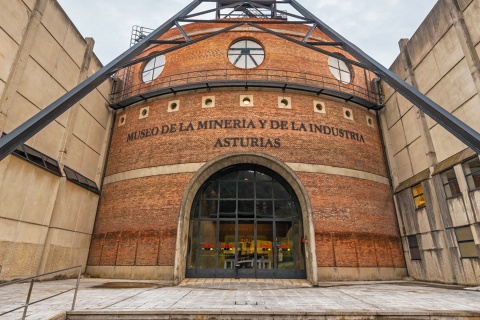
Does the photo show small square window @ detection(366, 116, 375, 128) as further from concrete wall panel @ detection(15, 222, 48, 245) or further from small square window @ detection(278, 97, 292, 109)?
concrete wall panel @ detection(15, 222, 48, 245)

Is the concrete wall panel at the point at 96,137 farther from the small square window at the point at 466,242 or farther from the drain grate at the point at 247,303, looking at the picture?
the small square window at the point at 466,242

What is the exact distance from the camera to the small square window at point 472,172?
39.7 ft

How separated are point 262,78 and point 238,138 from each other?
4810 millimetres

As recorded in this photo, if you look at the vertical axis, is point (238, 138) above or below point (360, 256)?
above

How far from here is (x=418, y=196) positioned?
15.4m

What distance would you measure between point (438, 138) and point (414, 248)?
20.6 feet

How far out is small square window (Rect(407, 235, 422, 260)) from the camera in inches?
593

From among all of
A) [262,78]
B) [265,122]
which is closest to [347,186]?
[265,122]

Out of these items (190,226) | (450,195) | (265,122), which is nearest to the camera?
(450,195)

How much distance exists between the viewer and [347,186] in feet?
51.8

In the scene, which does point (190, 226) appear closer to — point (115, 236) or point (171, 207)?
point (171, 207)

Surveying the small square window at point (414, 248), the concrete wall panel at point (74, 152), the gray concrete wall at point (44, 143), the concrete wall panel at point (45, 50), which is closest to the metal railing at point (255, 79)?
the gray concrete wall at point (44, 143)

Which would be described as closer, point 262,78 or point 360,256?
point 360,256

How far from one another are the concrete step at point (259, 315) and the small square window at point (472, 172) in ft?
28.2
